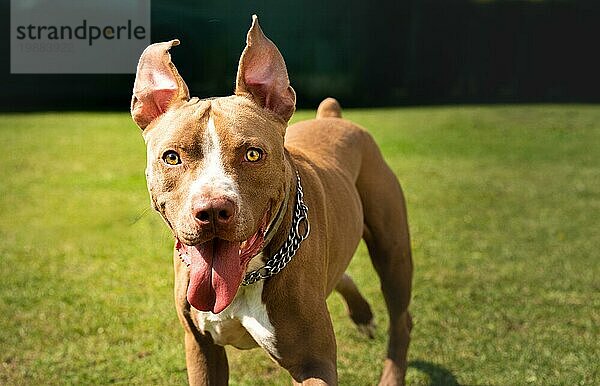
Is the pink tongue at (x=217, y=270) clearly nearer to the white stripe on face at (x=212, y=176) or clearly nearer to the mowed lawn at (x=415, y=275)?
the white stripe on face at (x=212, y=176)

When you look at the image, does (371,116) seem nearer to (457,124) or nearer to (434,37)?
(457,124)

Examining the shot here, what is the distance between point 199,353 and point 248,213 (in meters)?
0.99

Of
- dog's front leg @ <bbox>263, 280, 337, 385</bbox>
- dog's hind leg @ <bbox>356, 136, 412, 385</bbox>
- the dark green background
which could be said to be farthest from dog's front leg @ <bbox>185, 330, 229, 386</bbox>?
the dark green background

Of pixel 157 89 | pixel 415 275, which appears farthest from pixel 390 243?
pixel 415 275

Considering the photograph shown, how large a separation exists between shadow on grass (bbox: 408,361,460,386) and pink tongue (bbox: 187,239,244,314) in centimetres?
219

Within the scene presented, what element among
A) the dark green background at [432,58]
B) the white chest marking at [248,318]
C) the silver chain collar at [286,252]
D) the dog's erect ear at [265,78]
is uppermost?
the dog's erect ear at [265,78]

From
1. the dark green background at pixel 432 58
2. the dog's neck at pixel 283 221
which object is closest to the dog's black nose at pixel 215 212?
the dog's neck at pixel 283 221

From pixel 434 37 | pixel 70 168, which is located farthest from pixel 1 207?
pixel 434 37

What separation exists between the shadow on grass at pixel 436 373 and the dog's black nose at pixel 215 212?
245 cm

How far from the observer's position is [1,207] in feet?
32.2

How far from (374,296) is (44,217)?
13.5ft

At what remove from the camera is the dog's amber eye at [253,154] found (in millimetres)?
3097

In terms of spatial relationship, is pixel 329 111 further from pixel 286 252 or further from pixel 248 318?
pixel 248 318

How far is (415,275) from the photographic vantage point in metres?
7.10
